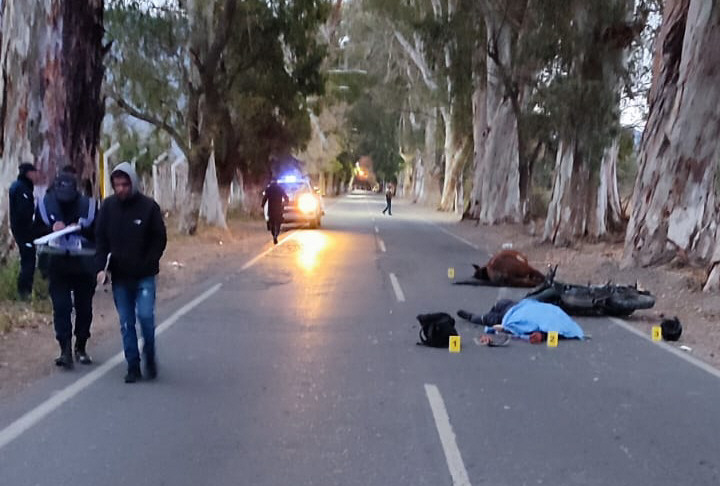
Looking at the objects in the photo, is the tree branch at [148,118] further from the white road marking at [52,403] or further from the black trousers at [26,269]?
the white road marking at [52,403]

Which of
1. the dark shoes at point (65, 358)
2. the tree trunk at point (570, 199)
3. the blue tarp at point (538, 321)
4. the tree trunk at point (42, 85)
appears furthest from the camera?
the tree trunk at point (570, 199)

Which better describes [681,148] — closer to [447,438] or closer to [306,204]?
[447,438]

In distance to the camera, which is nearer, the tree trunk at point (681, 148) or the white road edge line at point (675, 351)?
the white road edge line at point (675, 351)

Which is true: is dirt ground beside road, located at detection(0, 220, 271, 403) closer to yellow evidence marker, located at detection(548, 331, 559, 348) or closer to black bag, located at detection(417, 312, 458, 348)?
black bag, located at detection(417, 312, 458, 348)

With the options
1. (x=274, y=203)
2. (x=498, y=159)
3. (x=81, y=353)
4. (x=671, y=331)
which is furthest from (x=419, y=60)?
(x=81, y=353)

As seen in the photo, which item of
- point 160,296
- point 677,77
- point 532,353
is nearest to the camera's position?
point 532,353

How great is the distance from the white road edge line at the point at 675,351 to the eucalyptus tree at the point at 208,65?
16.5 metres

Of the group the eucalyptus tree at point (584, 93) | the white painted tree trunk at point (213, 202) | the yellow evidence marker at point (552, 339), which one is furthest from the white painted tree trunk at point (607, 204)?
the yellow evidence marker at point (552, 339)

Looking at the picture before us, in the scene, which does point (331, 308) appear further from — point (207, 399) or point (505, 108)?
point (505, 108)

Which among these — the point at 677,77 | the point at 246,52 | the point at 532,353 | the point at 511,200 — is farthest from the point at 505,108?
the point at 532,353

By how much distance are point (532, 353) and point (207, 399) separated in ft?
13.0

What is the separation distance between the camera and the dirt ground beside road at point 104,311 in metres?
8.58

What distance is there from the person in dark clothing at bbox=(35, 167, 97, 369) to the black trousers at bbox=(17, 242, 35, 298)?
10.9 feet

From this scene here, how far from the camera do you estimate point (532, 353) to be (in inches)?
388
